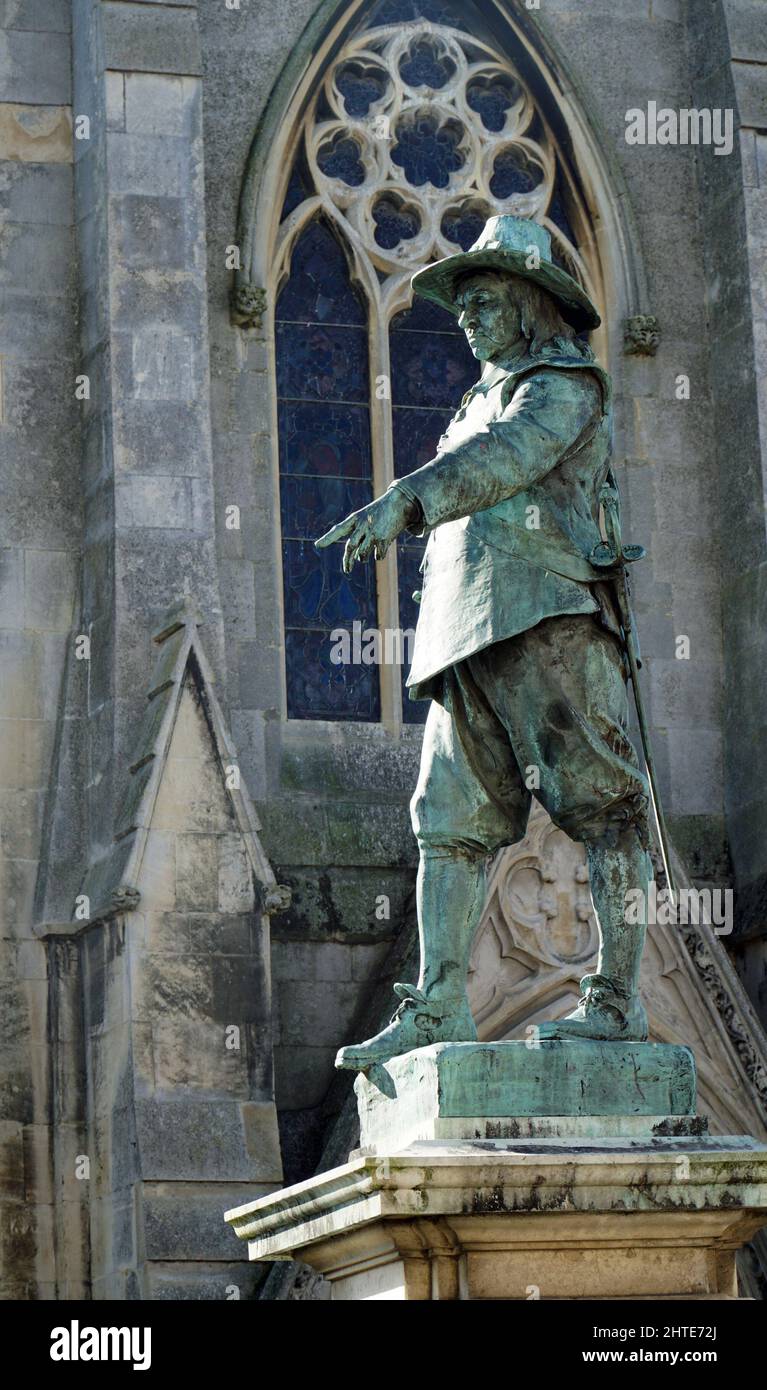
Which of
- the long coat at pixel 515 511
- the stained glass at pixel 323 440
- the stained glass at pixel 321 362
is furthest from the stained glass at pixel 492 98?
the long coat at pixel 515 511

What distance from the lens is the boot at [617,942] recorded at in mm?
6711

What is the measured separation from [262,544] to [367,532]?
7510 millimetres

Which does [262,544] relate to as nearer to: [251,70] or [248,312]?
[248,312]

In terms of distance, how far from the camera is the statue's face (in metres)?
7.11

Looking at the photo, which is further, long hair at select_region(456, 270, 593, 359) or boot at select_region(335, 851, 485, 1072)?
long hair at select_region(456, 270, 593, 359)

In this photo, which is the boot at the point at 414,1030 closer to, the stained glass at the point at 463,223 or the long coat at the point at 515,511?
the long coat at the point at 515,511

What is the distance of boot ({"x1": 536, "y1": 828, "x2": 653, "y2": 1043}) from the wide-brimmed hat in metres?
1.46

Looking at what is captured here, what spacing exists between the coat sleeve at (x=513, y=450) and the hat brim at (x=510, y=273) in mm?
259

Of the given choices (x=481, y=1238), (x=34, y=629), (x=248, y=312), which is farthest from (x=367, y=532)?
(x=248, y=312)

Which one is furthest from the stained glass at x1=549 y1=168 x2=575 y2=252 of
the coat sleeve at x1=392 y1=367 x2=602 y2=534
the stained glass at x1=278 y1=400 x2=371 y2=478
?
the coat sleeve at x1=392 y1=367 x2=602 y2=534

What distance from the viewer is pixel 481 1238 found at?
626 cm

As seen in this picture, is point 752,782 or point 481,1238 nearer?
point 481,1238

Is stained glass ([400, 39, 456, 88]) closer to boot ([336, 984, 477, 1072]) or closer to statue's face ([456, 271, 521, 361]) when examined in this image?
statue's face ([456, 271, 521, 361])

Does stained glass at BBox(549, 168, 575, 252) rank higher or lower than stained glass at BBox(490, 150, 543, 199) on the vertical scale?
lower
